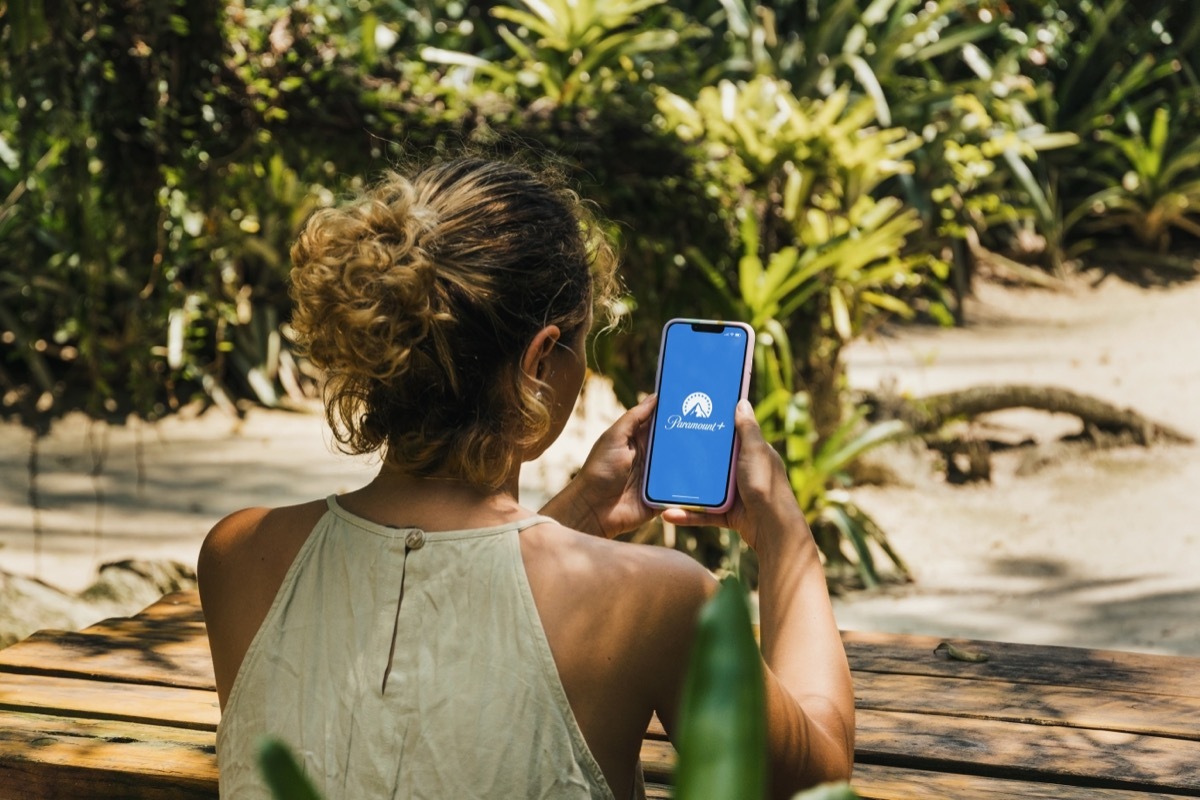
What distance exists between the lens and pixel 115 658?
2.04m

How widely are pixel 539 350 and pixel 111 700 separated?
96 cm

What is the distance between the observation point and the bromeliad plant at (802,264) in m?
4.77

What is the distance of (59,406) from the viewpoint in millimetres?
7062

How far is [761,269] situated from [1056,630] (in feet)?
5.80

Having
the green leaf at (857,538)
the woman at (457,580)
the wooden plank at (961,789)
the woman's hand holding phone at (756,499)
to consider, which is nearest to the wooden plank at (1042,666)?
the wooden plank at (961,789)

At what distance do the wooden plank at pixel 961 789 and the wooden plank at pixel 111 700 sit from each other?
2.97 ft

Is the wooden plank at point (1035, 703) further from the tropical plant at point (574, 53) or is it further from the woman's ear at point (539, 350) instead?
the tropical plant at point (574, 53)

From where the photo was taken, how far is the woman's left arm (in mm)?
1805

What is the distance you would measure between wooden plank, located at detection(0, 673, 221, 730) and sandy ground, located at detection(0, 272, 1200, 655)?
2.63 metres

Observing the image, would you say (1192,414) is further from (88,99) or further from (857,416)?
(88,99)

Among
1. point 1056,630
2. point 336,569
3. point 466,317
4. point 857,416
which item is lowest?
point 1056,630

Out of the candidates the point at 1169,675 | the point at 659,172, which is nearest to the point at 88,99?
the point at 659,172

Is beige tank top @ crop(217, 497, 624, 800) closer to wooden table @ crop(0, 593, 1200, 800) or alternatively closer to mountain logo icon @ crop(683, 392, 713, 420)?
wooden table @ crop(0, 593, 1200, 800)

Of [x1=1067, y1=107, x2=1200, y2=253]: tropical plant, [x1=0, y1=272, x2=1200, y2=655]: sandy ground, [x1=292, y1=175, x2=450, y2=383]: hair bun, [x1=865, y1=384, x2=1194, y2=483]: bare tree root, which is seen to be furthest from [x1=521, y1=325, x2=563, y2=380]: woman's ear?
[x1=1067, y1=107, x2=1200, y2=253]: tropical plant
